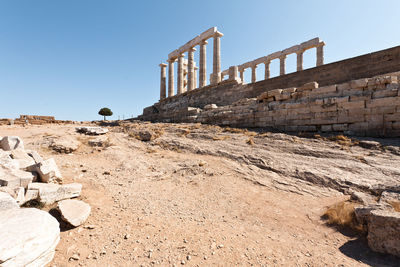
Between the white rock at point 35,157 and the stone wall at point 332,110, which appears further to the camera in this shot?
the stone wall at point 332,110

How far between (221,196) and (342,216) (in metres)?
2.55

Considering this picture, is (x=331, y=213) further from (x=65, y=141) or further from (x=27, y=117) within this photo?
(x=27, y=117)

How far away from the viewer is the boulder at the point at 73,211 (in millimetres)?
3305

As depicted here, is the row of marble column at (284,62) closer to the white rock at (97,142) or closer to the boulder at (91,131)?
the boulder at (91,131)

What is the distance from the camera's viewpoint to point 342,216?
12.0 ft

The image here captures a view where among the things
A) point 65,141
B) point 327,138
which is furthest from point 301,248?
point 65,141

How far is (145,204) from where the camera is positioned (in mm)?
4281

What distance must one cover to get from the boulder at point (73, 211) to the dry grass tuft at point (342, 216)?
15.9ft

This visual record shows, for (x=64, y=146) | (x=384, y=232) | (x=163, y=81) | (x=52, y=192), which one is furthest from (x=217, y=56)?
(x=384, y=232)

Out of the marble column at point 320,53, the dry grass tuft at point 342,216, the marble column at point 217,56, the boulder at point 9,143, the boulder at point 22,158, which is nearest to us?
the dry grass tuft at point 342,216

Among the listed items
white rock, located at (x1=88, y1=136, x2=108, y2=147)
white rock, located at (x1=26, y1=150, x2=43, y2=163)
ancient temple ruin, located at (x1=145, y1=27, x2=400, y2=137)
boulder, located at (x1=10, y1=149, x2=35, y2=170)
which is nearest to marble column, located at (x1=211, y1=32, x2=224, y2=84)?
ancient temple ruin, located at (x1=145, y1=27, x2=400, y2=137)

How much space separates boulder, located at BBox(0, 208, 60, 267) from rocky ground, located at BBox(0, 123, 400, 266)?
32 centimetres

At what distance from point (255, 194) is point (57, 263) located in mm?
4222

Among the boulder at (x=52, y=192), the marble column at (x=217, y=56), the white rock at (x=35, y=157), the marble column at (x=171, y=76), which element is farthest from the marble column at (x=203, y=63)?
the boulder at (x=52, y=192)
